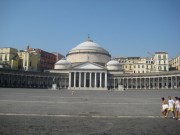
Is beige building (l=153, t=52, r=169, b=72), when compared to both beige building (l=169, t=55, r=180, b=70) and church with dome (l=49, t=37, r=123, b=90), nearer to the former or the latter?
beige building (l=169, t=55, r=180, b=70)

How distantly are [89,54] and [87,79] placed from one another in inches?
995

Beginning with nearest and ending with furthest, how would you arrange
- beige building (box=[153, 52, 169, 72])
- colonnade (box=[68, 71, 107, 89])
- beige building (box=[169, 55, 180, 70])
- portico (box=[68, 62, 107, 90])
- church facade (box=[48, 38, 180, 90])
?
1. church facade (box=[48, 38, 180, 90])
2. colonnade (box=[68, 71, 107, 89])
3. portico (box=[68, 62, 107, 90])
4. beige building (box=[153, 52, 169, 72])
5. beige building (box=[169, 55, 180, 70])

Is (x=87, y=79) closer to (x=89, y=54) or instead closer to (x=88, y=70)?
(x=88, y=70)

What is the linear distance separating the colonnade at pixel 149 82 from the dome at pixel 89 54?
21.7 m

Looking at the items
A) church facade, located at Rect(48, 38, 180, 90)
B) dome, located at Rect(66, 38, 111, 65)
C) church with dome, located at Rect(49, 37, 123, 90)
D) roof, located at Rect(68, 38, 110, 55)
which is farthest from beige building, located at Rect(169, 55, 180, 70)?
roof, located at Rect(68, 38, 110, 55)

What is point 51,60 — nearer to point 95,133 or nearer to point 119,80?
point 119,80

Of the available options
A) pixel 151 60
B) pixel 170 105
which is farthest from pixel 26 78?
pixel 170 105

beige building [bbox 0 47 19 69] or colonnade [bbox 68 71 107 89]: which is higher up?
beige building [bbox 0 47 19 69]

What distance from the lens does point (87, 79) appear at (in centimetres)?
11781

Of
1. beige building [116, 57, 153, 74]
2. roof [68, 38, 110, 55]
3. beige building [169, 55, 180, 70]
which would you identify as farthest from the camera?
beige building [116, 57, 153, 74]

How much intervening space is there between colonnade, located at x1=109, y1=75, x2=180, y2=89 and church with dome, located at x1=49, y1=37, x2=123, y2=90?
463 cm

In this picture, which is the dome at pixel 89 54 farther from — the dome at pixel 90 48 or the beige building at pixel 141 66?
the beige building at pixel 141 66

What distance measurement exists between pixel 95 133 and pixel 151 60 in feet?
457

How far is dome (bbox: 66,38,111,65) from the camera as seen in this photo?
457 feet
